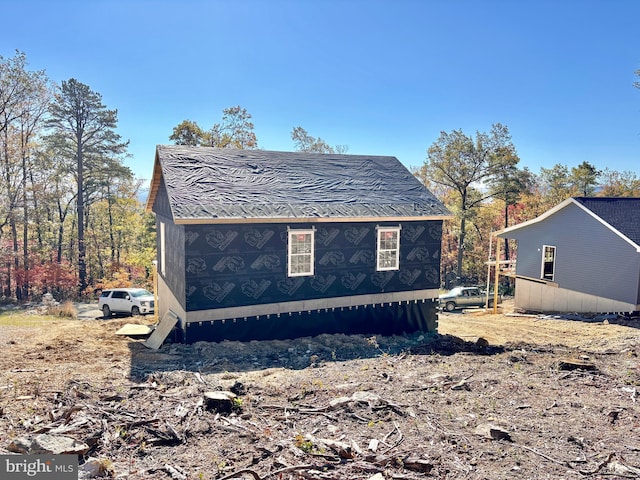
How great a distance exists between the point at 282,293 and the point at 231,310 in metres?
1.63

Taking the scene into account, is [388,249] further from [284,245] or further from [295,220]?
[284,245]

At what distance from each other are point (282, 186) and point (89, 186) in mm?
25409

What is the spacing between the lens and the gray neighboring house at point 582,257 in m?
19.3

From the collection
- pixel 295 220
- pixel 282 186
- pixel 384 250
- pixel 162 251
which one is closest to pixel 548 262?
pixel 384 250

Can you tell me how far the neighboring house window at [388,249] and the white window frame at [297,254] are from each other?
2391 millimetres

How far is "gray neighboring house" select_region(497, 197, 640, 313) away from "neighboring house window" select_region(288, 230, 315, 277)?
13.9m

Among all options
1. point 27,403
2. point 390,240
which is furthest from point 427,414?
point 390,240

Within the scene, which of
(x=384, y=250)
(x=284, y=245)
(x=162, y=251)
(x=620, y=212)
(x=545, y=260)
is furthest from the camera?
(x=545, y=260)

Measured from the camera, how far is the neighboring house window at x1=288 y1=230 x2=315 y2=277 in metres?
13.9

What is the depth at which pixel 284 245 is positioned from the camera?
45.0ft

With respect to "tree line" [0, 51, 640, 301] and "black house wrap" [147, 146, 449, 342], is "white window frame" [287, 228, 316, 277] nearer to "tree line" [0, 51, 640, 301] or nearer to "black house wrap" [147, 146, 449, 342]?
"black house wrap" [147, 146, 449, 342]

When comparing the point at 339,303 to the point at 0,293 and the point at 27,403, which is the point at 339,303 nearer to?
the point at 27,403

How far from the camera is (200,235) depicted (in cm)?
1256

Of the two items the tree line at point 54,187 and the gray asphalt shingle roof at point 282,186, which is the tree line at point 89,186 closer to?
the tree line at point 54,187
